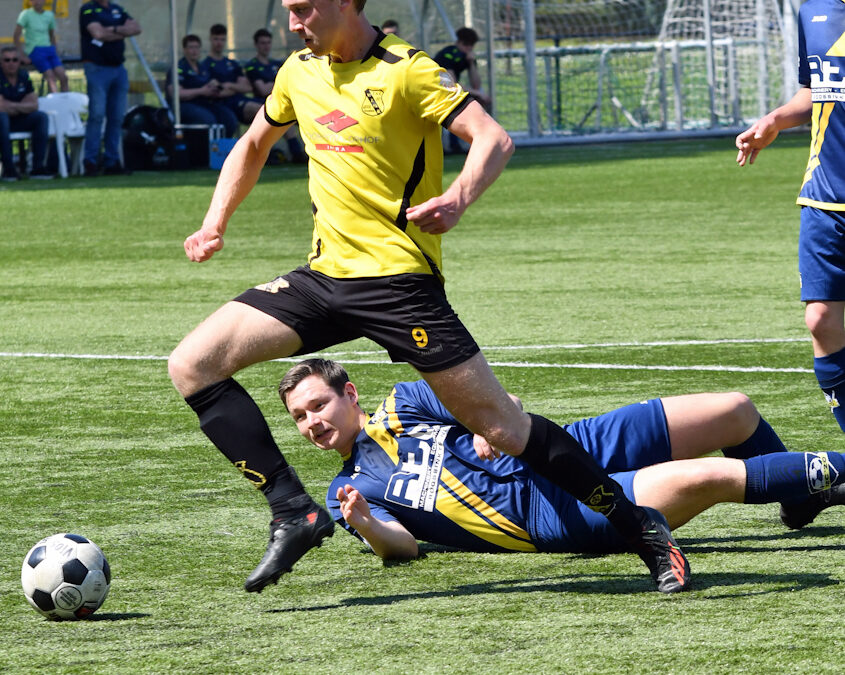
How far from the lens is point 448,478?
473cm

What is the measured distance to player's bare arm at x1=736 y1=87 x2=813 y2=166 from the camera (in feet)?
18.9

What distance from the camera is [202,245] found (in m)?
4.56

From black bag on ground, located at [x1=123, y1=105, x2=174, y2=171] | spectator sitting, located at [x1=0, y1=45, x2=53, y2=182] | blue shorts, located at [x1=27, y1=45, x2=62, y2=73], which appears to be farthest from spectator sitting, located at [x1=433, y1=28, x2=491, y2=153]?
spectator sitting, located at [x1=0, y1=45, x2=53, y2=182]

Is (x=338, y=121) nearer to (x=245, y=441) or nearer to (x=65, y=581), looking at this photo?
(x=245, y=441)

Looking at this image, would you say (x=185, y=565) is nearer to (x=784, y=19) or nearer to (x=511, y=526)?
(x=511, y=526)

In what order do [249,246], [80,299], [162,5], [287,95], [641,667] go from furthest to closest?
1. [162,5]
2. [249,246]
3. [80,299]
4. [287,95]
5. [641,667]

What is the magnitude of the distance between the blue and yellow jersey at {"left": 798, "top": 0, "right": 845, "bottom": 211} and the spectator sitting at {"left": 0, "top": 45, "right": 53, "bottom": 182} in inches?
649

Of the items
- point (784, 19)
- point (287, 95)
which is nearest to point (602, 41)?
point (784, 19)

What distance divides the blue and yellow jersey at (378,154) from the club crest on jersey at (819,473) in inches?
47.4

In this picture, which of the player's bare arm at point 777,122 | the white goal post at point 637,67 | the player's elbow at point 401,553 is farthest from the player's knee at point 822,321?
the white goal post at point 637,67

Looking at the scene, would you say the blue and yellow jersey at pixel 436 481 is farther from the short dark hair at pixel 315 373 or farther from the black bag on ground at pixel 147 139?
the black bag on ground at pixel 147 139

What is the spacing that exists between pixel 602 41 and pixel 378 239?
29.4 metres

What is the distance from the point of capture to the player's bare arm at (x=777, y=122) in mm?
5746

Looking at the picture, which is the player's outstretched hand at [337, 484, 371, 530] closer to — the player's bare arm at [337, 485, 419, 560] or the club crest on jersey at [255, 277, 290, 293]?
the player's bare arm at [337, 485, 419, 560]
